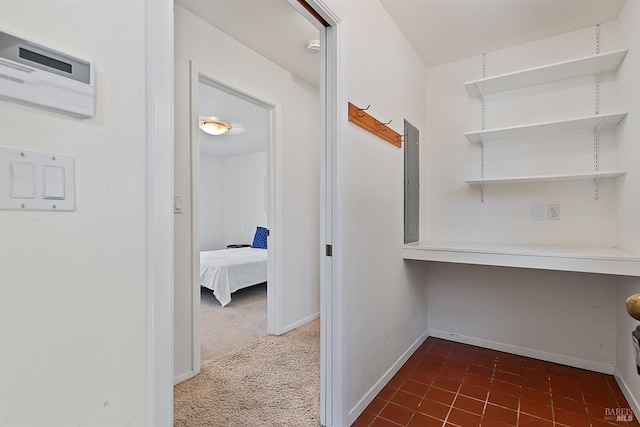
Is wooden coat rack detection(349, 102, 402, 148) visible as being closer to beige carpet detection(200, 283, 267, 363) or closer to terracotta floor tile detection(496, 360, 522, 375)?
terracotta floor tile detection(496, 360, 522, 375)

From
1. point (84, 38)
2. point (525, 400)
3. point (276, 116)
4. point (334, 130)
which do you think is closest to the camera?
point (84, 38)

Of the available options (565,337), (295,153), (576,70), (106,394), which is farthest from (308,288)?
(576,70)

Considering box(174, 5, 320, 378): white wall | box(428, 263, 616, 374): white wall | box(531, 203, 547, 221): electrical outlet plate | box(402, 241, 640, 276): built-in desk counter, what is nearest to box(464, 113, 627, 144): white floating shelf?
box(531, 203, 547, 221): electrical outlet plate

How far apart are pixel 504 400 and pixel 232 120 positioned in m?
4.25

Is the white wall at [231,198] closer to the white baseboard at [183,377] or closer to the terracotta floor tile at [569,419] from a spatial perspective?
the white baseboard at [183,377]

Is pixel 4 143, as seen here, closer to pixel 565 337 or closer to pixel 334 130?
pixel 334 130

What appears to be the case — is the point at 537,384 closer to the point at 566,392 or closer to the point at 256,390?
the point at 566,392

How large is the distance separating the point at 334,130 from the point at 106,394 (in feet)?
4.58

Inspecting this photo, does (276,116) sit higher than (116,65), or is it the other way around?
(276,116)

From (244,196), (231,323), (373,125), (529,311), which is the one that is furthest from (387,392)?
(244,196)

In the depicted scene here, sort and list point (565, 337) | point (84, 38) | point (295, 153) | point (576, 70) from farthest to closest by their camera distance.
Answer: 1. point (295, 153)
2. point (565, 337)
3. point (576, 70)
4. point (84, 38)

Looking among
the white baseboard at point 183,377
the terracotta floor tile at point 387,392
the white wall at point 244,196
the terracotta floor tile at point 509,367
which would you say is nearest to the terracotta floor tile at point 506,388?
the terracotta floor tile at point 509,367

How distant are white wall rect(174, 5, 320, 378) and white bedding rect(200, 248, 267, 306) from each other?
1143mm

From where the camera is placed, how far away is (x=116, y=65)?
74cm
